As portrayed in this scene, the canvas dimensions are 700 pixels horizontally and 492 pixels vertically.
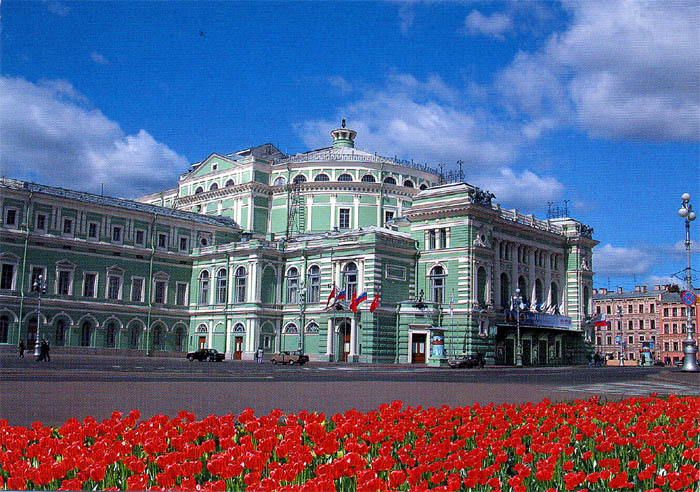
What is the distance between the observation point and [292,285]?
205ft

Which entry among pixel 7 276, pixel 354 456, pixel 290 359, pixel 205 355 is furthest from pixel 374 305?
pixel 354 456

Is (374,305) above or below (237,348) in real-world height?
above

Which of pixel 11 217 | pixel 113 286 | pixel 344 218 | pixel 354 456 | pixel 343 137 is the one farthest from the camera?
pixel 343 137

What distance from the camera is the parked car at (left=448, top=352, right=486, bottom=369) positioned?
50625 millimetres

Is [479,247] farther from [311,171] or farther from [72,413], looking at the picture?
[72,413]

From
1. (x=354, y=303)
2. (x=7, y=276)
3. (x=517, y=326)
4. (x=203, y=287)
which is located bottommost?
(x=517, y=326)

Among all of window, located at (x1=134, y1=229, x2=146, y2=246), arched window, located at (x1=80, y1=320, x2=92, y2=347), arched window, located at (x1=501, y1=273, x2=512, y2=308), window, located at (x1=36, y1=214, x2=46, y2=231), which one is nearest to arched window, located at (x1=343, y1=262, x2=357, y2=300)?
arched window, located at (x1=501, y1=273, x2=512, y2=308)

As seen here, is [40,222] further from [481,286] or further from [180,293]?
[481,286]

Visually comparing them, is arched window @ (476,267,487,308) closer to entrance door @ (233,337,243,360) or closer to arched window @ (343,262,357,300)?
arched window @ (343,262,357,300)

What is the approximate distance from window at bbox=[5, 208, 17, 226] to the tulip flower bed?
5248cm

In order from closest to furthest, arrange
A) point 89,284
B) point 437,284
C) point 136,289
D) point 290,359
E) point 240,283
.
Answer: point 290,359 < point 437,284 < point 89,284 < point 240,283 < point 136,289

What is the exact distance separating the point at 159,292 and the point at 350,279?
61.3 feet

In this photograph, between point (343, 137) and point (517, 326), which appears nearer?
point (517, 326)

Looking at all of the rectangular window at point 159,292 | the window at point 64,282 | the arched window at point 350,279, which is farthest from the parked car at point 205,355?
the window at point 64,282
